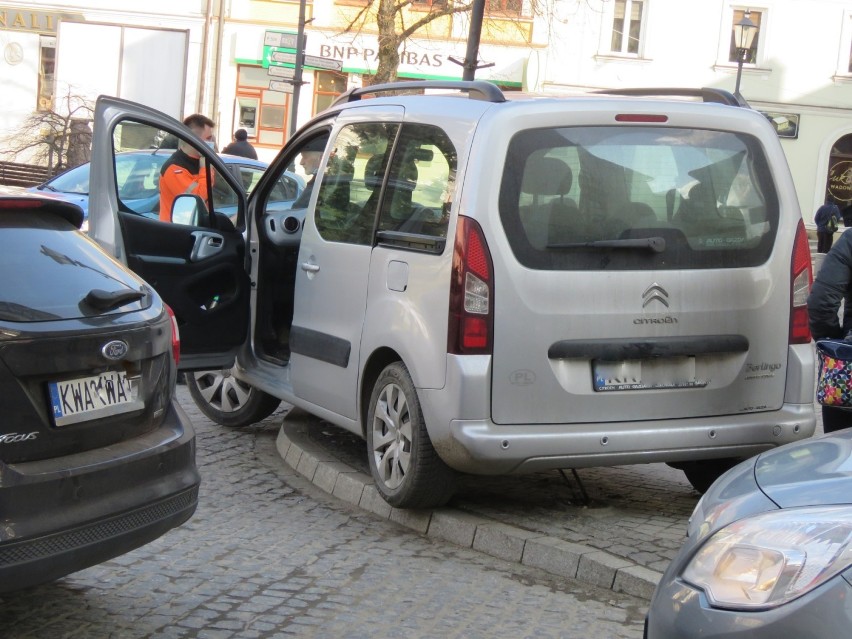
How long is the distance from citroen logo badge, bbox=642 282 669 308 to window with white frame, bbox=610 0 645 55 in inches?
1254

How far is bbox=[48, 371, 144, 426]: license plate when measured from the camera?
12.6ft

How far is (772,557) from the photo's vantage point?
2754 millimetres

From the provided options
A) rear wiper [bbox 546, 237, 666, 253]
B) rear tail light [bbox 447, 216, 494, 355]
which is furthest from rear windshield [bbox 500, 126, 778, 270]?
rear tail light [bbox 447, 216, 494, 355]

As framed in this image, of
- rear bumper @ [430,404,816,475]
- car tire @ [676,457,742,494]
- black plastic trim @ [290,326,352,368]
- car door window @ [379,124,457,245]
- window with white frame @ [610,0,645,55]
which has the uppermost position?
window with white frame @ [610,0,645,55]

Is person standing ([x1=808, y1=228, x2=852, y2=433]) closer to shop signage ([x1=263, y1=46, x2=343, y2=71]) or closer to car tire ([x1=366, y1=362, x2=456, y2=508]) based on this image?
car tire ([x1=366, y1=362, x2=456, y2=508])

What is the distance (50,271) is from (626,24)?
33.9 meters

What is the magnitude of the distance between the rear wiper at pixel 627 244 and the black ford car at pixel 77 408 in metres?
1.80

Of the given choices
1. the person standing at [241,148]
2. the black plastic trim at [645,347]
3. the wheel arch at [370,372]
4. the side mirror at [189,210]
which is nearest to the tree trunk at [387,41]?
the person standing at [241,148]

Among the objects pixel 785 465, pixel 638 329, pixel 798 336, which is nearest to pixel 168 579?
pixel 638 329

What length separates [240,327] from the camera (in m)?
7.58

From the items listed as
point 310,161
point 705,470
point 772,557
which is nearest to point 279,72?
point 310,161

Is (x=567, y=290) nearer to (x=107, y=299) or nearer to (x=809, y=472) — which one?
(x=107, y=299)

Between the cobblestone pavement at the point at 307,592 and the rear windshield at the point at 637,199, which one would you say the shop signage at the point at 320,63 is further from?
the rear windshield at the point at 637,199

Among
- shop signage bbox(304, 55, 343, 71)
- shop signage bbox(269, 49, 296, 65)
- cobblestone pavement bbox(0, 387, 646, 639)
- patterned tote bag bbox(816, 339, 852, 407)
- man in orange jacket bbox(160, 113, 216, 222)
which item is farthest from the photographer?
shop signage bbox(269, 49, 296, 65)
